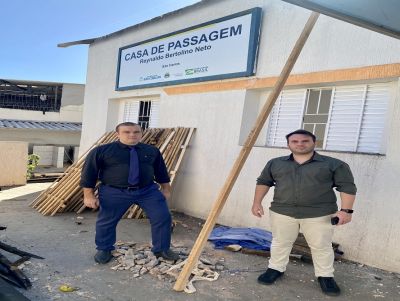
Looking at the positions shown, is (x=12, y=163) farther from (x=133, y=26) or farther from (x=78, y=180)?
(x=133, y=26)

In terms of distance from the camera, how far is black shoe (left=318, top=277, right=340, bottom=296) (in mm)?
3742

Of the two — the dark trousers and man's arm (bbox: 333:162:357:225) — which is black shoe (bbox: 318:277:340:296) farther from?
the dark trousers

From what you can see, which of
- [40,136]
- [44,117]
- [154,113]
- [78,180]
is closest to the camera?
[78,180]

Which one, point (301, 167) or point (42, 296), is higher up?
point (301, 167)

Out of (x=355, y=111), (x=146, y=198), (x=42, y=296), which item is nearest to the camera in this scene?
(x=42, y=296)

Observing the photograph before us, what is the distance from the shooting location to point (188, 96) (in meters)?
7.51

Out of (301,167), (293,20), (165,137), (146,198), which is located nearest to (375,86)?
(293,20)

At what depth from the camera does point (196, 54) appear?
7289 millimetres

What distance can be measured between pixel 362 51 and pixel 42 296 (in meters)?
4.69

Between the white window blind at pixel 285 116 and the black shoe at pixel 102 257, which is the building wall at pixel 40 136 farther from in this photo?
the black shoe at pixel 102 257

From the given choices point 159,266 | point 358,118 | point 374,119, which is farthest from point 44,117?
point 374,119

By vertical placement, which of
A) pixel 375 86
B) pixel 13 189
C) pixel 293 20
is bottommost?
pixel 13 189

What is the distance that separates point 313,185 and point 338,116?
2.14m

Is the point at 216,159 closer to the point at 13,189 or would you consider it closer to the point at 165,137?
the point at 165,137
